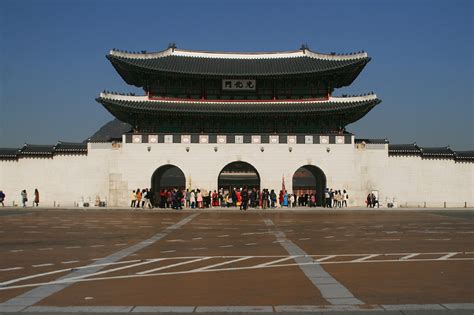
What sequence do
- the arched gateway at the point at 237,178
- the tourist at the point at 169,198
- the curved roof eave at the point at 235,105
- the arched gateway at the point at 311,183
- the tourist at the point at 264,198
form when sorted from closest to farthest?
the tourist at the point at 264,198, the tourist at the point at 169,198, the curved roof eave at the point at 235,105, the arched gateway at the point at 311,183, the arched gateway at the point at 237,178

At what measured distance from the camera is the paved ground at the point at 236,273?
8.88 m

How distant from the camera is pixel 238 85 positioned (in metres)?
52.0

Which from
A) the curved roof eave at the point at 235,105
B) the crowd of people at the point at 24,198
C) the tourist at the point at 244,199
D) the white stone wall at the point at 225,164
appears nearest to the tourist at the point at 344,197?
the white stone wall at the point at 225,164

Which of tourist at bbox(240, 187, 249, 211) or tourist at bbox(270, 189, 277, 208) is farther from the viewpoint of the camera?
tourist at bbox(270, 189, 277, 208)

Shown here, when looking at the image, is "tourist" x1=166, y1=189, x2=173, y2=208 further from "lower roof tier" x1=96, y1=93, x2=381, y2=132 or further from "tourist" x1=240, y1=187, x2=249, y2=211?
"tourist" x1=240, y1=187, x2=249, y2=211

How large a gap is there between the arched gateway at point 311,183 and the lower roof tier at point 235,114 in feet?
15.0

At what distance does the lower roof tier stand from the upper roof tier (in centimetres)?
260

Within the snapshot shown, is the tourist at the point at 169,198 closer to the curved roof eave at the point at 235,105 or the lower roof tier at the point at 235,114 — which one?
the lower roof tier at the point at 235,114

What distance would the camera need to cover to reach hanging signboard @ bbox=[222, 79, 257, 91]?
170 ft

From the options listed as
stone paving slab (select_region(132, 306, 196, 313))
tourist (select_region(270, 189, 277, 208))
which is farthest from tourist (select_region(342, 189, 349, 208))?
stone paving slab (select_region(132, 306, 196, 313))

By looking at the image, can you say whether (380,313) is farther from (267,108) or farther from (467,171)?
Answer: (467,171)

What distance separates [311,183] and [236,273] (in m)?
72.6

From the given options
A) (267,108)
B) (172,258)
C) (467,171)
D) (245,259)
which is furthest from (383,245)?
(467,171)

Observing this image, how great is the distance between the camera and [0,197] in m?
47.1
